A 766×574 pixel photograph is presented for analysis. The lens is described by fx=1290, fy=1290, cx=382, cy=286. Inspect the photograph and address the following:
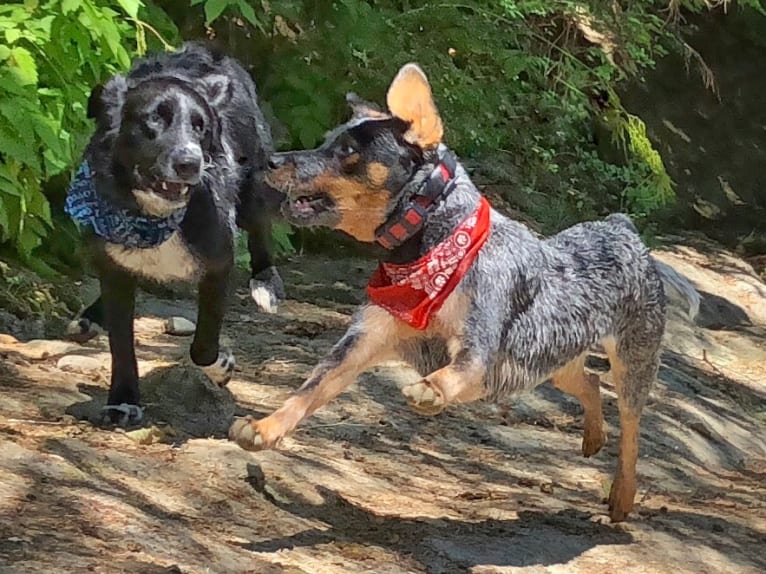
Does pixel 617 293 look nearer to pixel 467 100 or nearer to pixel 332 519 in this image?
pixel 332 519

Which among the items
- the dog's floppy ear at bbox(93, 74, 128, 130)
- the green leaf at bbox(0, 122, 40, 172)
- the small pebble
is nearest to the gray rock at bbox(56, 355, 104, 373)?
the green leaf at bbox(0, 122, 40, 172)

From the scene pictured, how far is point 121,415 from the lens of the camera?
514 cm

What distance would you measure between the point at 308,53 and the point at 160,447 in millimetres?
4480

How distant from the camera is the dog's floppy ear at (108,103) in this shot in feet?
16.4

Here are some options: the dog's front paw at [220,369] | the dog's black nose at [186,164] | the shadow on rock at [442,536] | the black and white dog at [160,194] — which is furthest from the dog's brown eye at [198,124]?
the shadow on rock at [442,536]

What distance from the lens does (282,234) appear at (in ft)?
28.5

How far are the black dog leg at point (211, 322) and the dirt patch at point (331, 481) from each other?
12 centimetres

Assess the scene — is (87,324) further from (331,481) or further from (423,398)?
(423,398)

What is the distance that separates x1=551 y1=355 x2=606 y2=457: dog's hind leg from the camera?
18.0ft

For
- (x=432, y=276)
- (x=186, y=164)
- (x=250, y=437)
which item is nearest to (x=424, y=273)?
(x=432, y=276)

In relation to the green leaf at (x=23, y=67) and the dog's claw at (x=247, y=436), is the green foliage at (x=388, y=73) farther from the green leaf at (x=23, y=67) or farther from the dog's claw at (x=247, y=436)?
the dog's claw at (x=247, y=436)

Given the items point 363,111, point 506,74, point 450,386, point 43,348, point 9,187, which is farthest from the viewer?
point 506,74

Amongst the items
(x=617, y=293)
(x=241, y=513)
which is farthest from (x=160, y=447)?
(x=617, y=293)

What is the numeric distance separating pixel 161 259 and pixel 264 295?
40.4 inches
